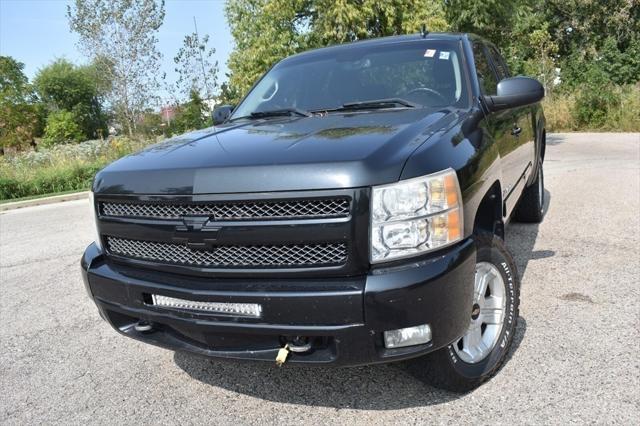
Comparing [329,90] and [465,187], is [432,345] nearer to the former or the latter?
[465,187]

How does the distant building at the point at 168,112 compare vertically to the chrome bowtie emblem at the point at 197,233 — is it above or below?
below

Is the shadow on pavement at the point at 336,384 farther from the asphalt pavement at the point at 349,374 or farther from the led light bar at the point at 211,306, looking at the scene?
the led light bar at the point at 211,306

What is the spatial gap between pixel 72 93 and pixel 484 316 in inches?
1852

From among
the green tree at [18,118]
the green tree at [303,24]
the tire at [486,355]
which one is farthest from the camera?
the green tree at [18,118]

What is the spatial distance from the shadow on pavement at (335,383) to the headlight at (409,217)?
65 centimetres

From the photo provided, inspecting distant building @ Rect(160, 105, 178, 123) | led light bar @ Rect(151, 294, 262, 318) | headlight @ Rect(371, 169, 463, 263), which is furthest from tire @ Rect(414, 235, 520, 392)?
distant building @ Rect(160, 105, 178, 123)

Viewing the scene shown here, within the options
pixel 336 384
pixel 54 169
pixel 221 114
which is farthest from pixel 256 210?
pixel 54 169

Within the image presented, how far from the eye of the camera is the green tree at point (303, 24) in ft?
41.1

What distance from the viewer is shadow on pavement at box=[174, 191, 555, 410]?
2.68m

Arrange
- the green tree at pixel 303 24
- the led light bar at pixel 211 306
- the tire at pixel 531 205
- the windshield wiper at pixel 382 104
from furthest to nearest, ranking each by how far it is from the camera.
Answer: the green tree at pixel 303 24
the tire at pixel 531 205
the windshield wiper at pixel 382 104
the led light bar at pixel 211 306

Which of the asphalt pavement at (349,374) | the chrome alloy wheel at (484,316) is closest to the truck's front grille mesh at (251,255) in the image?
the asphalt pavement at (349,374)

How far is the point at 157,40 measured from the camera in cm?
2791

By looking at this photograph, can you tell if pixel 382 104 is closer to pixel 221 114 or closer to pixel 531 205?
pixel 221 114

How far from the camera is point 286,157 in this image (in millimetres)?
2328
